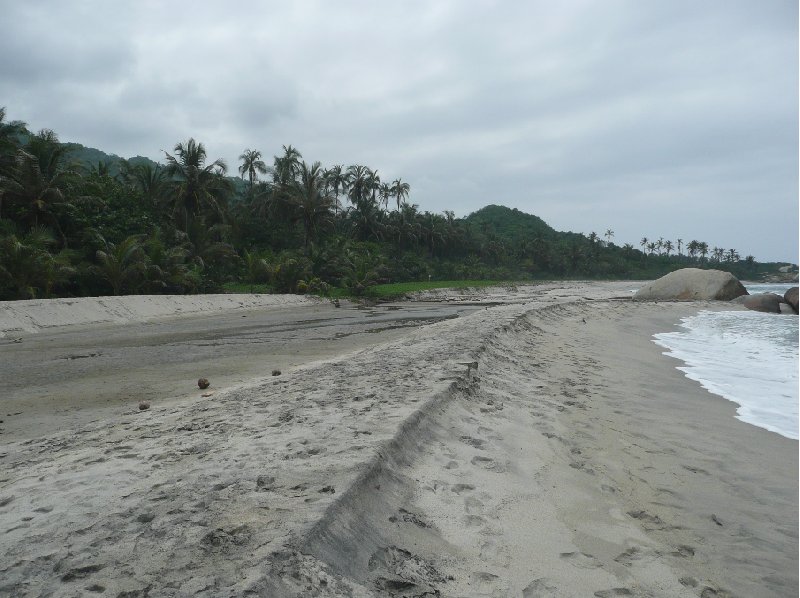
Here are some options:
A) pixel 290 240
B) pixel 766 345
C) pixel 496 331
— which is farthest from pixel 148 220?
pixel 766 345

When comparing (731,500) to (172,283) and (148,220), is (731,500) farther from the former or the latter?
(148,220)

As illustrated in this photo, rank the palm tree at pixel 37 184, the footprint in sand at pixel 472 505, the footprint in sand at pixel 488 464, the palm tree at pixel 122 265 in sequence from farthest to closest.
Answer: the palm tree at pixel 37 184 → the palm tree at pixel 122 265 → the footprint in sand at pixel 488 464 → the footprint in sand at pixel 472 505

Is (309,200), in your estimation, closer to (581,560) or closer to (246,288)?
(246,288)

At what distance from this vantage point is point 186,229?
28.4m

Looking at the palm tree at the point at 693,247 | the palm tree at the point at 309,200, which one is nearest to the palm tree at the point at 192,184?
the palm tree at the point at 309,200

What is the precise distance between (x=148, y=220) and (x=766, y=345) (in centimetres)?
2567

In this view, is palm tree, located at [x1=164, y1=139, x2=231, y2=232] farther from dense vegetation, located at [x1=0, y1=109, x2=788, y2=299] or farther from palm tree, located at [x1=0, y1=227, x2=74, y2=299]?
palm tree, located at [x1=0, y1=227, x2=74, y2=299]

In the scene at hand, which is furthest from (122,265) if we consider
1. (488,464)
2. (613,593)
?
(613,593)

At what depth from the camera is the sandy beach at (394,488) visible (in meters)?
1.96

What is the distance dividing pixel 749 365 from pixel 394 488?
Answer: 8.28m

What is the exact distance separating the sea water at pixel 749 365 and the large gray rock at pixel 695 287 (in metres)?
13.3

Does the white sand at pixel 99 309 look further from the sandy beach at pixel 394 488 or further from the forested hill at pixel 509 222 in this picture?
the forested hill at pixel 509 222

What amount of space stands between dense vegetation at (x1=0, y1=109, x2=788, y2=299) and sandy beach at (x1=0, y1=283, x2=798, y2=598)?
1395 cm

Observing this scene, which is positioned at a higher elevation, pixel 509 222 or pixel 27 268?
pixel 509 222
